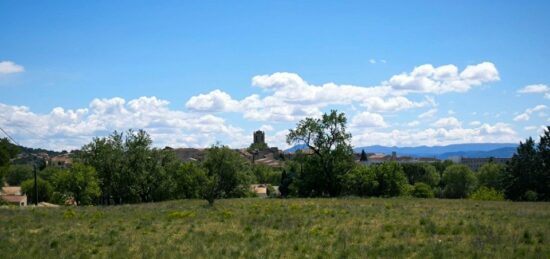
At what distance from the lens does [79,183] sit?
61.2 metres

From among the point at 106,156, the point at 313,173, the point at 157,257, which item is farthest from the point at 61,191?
the point at 157,257

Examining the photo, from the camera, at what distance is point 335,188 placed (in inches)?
2601

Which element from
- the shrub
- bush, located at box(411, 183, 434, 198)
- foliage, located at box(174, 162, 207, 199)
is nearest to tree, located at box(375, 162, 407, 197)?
the shrub

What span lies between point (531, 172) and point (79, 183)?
59.8m

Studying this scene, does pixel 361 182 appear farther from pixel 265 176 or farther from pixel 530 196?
pixel 265 176

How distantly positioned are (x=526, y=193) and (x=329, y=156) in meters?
26.5

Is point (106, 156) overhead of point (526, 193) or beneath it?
overhead

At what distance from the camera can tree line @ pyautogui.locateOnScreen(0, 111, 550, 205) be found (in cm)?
6372

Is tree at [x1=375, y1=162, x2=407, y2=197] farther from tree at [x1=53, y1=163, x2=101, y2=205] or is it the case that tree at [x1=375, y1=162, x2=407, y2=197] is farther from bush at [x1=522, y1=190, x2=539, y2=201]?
tree at [x1=53, y1=163, x2=101, y2=205]

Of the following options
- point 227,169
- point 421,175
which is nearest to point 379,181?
point 227,169

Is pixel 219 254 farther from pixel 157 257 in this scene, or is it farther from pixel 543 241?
pixel 543 241

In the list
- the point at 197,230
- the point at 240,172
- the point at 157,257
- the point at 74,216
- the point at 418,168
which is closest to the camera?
the point at 157,257

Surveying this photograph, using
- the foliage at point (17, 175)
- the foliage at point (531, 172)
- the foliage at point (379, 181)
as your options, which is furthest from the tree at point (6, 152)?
the foliage at point (17, 175)

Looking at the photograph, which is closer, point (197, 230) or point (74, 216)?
point (197, 230)
